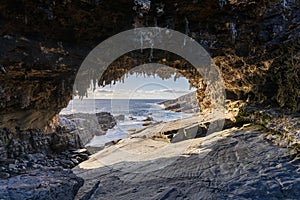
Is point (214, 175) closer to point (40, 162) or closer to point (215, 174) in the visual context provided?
point (215, 174)

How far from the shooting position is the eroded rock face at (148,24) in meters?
4.20

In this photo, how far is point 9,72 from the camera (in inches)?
217

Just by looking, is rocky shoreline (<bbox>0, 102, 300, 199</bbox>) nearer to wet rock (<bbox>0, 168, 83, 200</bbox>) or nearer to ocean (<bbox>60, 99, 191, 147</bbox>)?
wet rock (<bbox>0, 168, 83, 200</bbox>)

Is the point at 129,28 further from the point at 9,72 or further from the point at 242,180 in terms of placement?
the point at 242,180

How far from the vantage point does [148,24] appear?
191 inches

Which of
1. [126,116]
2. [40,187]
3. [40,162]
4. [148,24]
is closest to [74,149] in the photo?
[40,162]

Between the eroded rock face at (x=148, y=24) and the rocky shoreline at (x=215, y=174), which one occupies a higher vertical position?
the eroded rock face at (x=148, y=24)

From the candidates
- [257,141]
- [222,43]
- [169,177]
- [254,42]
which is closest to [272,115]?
[257,141]

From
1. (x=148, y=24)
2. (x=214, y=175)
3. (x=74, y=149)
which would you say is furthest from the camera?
(x=74, y=149)

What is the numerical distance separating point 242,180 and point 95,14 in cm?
453

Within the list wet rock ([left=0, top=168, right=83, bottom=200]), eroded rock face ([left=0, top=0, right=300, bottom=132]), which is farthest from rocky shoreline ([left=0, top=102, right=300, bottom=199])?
eroded rock face ([left=0, top=0, right=300, bottom=132])

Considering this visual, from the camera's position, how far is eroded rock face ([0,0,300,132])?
165 inches

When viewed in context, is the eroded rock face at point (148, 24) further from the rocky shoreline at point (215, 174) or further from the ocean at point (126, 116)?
the ocean at point (126, 116)

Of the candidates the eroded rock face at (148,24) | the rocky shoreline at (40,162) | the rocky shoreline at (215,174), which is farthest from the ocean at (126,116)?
the rocky shoreline at (215,174)
